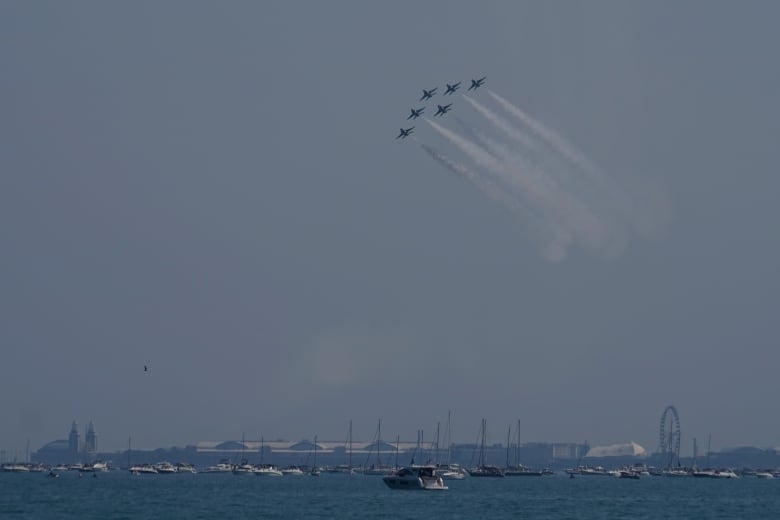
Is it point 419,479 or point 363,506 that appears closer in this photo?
point 363,506

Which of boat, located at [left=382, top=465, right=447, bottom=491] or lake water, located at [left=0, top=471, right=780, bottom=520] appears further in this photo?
boat, located at [left=382, top=465, right=447, bottom=491]

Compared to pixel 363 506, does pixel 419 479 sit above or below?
above

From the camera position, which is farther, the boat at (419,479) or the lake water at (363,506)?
the boat at (419,479)

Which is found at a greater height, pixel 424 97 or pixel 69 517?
pixel 424 97

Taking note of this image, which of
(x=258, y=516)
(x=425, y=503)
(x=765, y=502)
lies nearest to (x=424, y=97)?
(x=425, y=503)

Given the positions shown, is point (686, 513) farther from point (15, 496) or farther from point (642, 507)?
point (15, 496)

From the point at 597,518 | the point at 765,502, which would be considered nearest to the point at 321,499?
the point at 597,518

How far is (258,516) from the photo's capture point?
142 meters

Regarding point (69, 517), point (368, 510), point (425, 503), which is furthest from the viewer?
point (425, 503)

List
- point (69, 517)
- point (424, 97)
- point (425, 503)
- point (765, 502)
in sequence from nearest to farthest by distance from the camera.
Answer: point (69, 517) → point (425, 503) → point (424, 97) → point (765, 502)

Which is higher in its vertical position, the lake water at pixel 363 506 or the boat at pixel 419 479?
the boat at pixel 419 479

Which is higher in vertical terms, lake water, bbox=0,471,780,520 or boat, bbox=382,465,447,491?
boat, bbox=382,465,447,491

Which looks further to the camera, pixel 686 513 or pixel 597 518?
pixel 686 513

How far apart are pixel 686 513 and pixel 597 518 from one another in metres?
18.8
